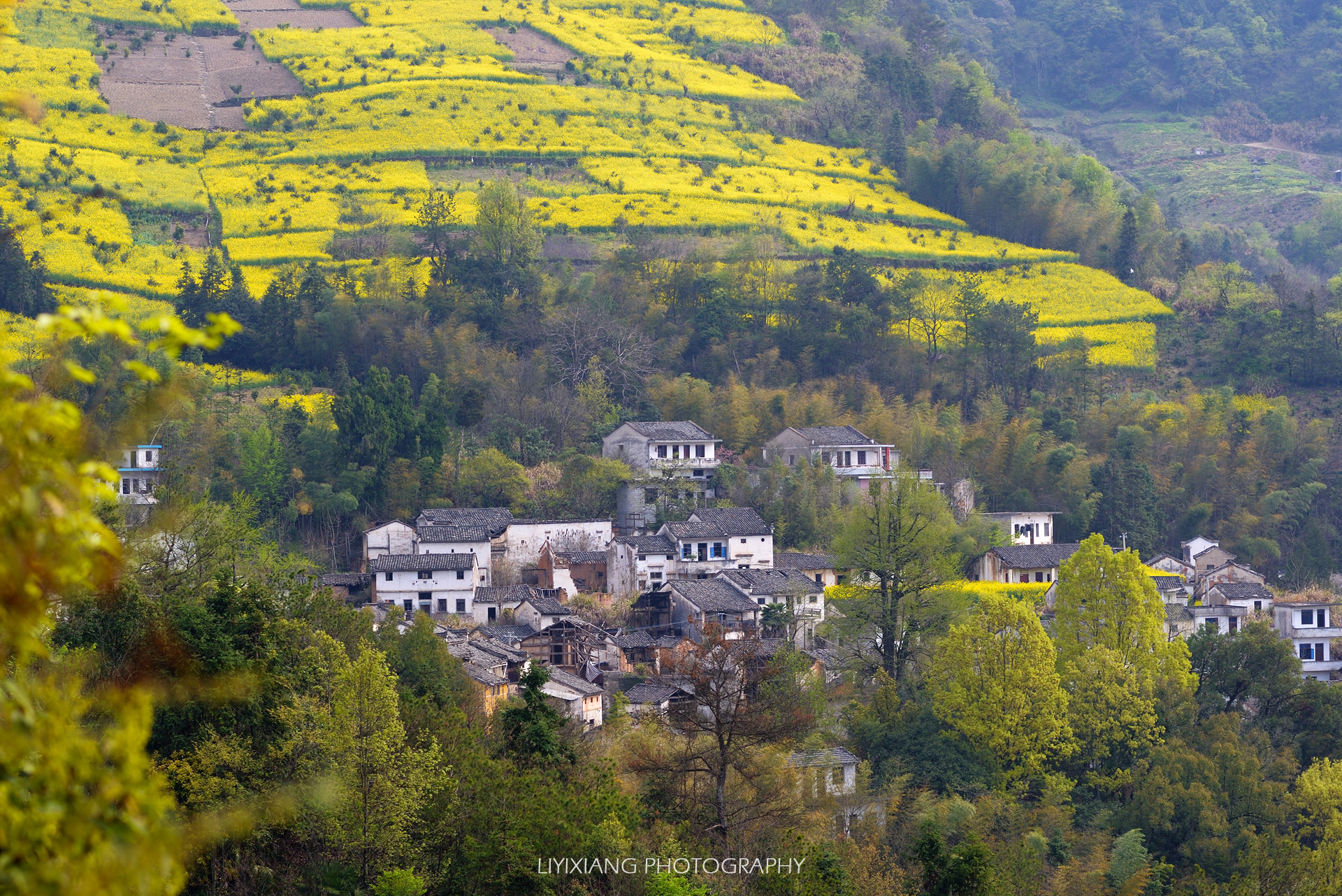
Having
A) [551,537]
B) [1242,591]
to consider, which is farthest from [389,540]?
[1242,591]

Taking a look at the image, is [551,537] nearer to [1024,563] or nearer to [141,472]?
[141,472]

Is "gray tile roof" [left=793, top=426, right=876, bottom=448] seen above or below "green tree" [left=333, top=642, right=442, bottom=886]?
below

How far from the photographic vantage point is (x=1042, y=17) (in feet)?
407

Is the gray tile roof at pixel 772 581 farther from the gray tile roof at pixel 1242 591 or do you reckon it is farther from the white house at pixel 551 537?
the gray tile roof at pixel 1242 591

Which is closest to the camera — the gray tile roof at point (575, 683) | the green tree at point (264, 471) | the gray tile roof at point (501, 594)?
the gray tile roof at point (575, 683)

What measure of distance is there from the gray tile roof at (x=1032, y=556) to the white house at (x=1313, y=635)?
5735 millimetres

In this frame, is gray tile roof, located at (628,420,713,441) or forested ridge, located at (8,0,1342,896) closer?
forested ridge, located at (8,0,1342,896)

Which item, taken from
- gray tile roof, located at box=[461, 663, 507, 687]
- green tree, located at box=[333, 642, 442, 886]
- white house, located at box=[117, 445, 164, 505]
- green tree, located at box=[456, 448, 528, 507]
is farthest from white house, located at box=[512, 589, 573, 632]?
green tree, located at box=[333, 642, 442, 886]

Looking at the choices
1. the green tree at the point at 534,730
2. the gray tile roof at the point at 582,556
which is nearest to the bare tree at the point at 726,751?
the green tree at the point at 534,730

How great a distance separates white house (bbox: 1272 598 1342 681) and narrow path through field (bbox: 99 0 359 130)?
5103 cm

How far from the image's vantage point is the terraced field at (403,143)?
54.4 metres

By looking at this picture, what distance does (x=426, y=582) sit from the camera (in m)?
33.7

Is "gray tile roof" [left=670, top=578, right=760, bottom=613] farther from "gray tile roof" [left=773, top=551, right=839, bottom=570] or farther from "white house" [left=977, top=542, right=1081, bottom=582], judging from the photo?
"white house" [left=977, top=542, right=1081, bottom=582]

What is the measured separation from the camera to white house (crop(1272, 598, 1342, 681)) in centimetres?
3419
